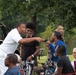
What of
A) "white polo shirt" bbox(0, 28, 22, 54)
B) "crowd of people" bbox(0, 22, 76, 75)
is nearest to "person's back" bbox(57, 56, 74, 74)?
"crowd of people" bbox(0, 22, 76, 75)

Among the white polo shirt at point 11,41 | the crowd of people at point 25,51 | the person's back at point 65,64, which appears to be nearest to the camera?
the crowd of people at point 25,51

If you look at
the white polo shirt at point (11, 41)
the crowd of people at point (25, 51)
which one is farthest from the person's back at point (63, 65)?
the white polo shirt at point (11, 41)

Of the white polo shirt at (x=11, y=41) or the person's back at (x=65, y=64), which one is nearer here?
the person's back at (x=65, y=64)

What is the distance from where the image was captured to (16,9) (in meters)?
22.1

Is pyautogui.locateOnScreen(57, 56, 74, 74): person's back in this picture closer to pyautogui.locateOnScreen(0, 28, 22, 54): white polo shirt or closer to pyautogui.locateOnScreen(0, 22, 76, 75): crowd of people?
pyautogui.locateOnScreen(0, 22, 76, 75): crowd of people

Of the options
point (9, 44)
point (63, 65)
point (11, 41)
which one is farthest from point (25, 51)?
point (63, 65)

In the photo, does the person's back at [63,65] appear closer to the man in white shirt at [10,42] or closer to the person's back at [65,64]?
the person's back at [65,64]

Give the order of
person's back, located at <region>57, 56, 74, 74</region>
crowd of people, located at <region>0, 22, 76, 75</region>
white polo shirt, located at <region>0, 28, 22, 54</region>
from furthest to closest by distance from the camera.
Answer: white polo shirt, located at <region>0, 28, 22, 54</region> → person's back, located at <region>57, 56, 74, 74</region> → crowd of people, located at <region>0, 22, 76, 75</region>

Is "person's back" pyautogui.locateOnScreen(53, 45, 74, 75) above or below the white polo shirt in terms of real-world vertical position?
below

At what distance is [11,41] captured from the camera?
907cm

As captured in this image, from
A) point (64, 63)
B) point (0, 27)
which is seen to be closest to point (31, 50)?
point (0, 27)

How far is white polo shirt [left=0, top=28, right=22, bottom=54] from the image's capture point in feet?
29.1

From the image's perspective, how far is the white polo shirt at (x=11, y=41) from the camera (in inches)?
349

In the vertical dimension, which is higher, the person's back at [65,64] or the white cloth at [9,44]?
the white cloth at [9,44]
